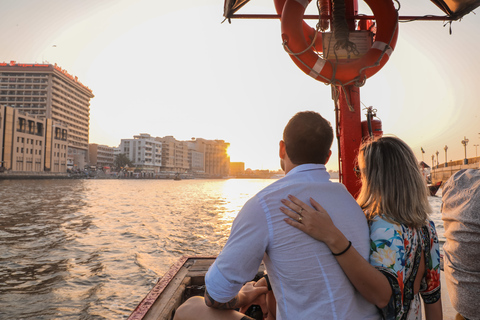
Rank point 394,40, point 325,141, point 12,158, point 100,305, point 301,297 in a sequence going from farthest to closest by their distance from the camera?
point 12,158 → point 100,305 → point 394,40 → point 325,141 → point 301,297

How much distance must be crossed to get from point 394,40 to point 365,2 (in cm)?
55

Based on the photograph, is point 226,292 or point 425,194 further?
point 425,194

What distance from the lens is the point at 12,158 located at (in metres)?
59.8

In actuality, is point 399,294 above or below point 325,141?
below

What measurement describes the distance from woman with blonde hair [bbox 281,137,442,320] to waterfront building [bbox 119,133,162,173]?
10368cm

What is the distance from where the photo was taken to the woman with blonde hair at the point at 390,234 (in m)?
1.12

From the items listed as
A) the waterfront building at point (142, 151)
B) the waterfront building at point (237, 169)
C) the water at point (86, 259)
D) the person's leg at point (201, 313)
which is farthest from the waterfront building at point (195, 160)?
the person's leg at point (201, 313)

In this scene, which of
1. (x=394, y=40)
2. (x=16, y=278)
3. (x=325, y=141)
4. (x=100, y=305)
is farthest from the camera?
(x=16, y=278)

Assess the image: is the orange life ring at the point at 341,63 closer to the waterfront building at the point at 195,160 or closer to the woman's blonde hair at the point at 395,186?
the woman's blonde hair at the point at 395,186

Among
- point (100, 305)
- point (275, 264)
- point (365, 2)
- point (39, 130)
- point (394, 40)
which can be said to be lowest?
point (100, 305)

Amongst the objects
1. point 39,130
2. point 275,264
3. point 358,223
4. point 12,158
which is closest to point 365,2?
→ point 358,223

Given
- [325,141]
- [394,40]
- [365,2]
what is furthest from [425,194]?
[365,2]

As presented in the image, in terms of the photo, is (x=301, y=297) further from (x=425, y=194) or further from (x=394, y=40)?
(x=394, y=40)

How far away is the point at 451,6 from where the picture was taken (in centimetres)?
372
